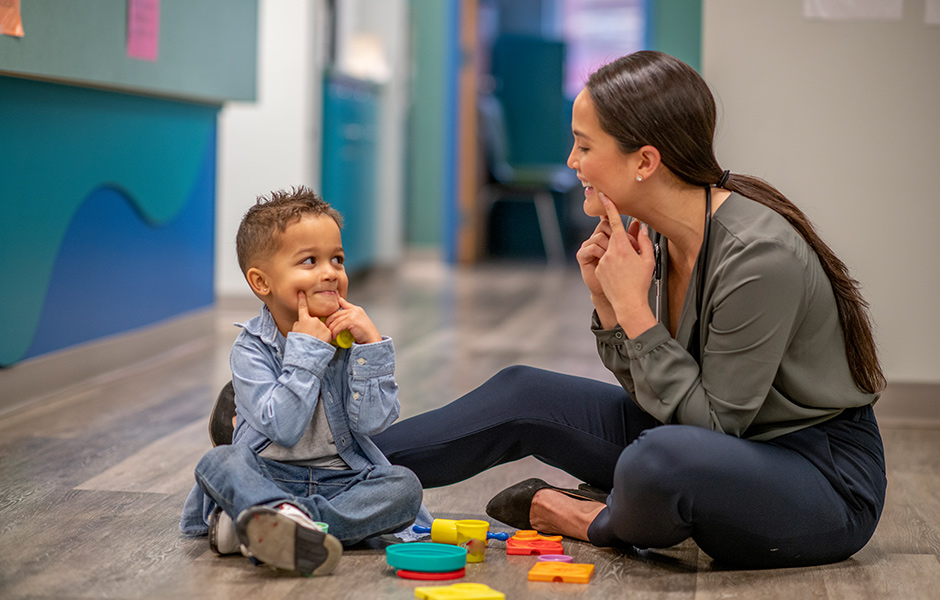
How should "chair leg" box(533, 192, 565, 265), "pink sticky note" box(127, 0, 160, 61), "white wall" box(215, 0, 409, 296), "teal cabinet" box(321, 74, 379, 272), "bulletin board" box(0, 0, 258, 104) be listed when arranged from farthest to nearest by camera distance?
1. "chair leg" box(533, 192, 565, 265)
2. "teal cabinet" box(321, 74, 379, 272)
3. "white wall" box(215, 0, 409, 296)
4. "pink sticky note" box(127, 0, 160, 61)
5. "bulletin board" box(0, 0, 258, 104)

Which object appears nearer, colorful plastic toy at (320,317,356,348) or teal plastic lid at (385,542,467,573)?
teal plastic lid at (385,542,467,573)

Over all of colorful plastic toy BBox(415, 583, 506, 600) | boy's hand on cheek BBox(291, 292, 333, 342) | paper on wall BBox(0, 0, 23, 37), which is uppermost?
paper on wall BBox(0, 0, 23, 37)

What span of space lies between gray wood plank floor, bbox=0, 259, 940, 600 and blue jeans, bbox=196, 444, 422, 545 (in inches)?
2.2

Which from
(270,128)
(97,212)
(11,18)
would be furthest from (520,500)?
(270,128)

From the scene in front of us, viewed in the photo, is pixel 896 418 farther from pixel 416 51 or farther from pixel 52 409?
pixel 416 51

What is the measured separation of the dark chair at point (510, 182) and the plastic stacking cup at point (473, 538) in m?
5.81

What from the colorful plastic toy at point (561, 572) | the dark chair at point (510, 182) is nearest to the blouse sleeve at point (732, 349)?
the colorful plastic toy at point (561, 572)

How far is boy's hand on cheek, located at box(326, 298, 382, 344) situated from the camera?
5.20 ft

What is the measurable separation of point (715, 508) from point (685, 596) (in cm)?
12

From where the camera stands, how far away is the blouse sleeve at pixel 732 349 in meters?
1.44

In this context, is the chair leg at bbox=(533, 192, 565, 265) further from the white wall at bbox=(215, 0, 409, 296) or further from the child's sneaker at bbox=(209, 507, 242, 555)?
the child's sneaker at bbox=(209, 507, 242, 555)

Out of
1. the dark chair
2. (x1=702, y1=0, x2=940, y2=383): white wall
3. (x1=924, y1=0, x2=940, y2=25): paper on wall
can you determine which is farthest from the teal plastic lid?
the dark chair

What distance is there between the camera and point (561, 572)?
4.95 feet

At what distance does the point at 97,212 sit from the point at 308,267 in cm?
162
